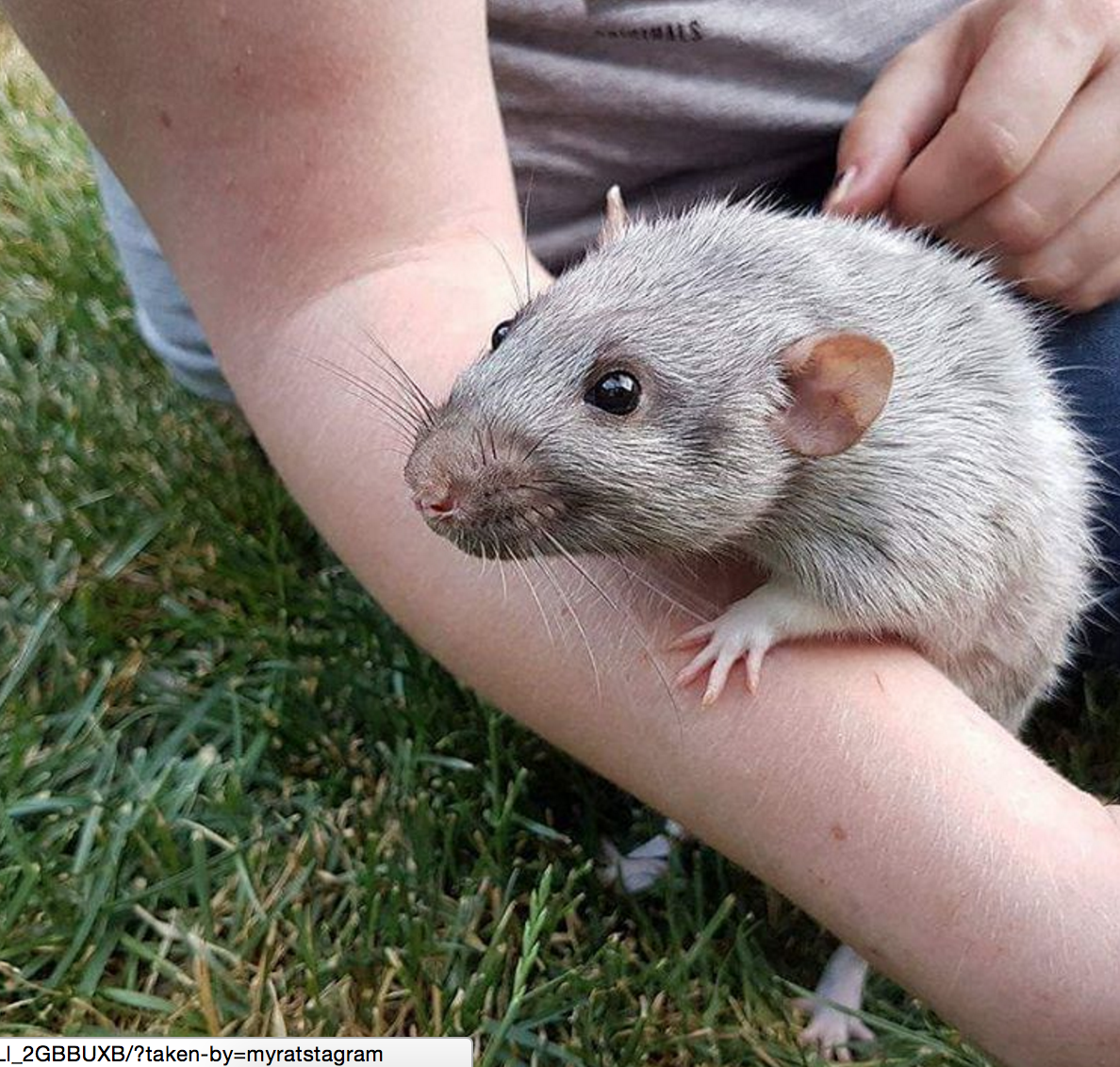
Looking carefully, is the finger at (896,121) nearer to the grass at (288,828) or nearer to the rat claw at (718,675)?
the rat claw at (718,675)

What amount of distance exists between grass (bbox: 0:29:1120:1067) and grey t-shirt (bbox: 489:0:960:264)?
80 cm

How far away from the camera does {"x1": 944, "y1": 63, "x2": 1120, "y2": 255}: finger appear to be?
1.65 meters

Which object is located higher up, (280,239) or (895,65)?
(895,65)

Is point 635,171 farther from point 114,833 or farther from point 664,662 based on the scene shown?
point 114,833

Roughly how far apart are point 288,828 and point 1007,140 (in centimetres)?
135

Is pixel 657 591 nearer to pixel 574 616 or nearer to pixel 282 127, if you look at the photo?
pixel 574 616

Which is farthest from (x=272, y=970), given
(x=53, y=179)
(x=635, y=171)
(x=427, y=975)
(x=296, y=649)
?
(x=53, y=179)

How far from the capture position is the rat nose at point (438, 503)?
1212 mm

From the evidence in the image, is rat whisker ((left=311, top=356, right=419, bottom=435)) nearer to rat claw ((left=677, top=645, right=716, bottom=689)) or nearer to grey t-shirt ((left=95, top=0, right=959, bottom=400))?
rat claw ((left=677, top=645, right=716, bottom=689))

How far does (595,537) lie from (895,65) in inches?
36.1

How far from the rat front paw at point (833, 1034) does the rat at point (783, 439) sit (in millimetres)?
478

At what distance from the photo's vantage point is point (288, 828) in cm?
190

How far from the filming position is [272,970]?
1.70 m

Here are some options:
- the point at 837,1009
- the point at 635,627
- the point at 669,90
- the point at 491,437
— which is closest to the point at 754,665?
the point at 635,627
